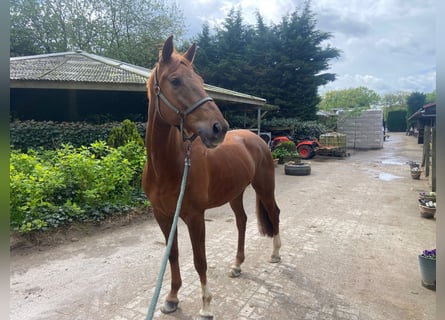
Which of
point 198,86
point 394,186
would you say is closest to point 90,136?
point 198,86

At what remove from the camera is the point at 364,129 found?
18.5 metres

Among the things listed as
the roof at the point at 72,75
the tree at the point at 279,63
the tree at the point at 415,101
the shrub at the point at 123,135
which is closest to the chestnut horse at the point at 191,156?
the shrub at the point at 123,135

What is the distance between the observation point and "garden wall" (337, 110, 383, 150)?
59.1ft

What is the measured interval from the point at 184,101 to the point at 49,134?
624 centimetres

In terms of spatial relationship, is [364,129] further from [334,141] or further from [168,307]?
[168,307]

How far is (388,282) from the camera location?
2680 millimetres

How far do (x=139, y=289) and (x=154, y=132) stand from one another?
157 centimetres

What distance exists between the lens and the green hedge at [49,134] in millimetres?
6217

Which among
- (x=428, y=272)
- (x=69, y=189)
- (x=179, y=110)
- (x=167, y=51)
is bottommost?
(x=428, y=272)

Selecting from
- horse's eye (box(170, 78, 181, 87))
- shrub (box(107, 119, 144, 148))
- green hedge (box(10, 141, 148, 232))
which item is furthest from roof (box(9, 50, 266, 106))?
horse's eye (box(170, 78, 181, 87))

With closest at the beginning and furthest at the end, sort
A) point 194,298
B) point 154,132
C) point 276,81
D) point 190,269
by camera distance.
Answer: point 154,132 < point 194,298 < point 190,269 < point 276,81

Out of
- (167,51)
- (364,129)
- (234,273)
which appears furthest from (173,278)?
(364,129)

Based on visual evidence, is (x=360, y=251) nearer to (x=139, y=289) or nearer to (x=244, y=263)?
(x=244, y=263)

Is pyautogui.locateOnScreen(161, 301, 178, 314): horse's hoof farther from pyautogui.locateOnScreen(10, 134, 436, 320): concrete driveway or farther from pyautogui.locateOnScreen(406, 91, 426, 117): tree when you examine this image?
pyautogui.locateOnScreen(406, 91, 426, 117): tree
